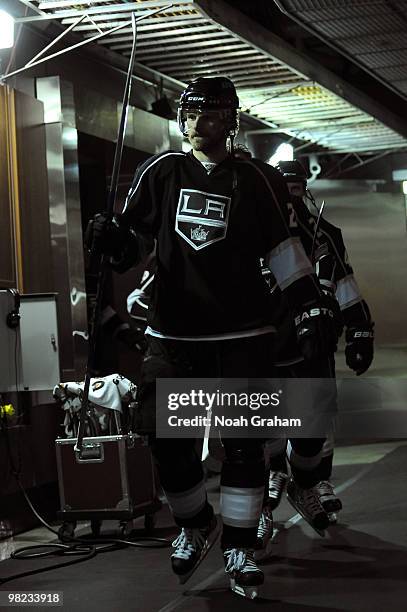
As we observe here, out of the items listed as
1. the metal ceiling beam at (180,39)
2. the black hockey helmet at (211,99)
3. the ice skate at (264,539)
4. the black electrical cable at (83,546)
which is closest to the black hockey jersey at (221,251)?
the black hockey helmet at (211,99)

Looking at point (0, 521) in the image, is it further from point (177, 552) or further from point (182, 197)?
point (182, 197)

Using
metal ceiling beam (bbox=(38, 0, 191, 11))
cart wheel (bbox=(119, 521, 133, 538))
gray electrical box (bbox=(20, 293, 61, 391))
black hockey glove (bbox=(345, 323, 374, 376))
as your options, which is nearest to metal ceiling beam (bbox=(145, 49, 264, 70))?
metal ceiling beam (bbox=(38, 0, 191, 11))

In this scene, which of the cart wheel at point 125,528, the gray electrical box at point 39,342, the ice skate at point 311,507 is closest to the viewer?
the ice skate at point 311,507

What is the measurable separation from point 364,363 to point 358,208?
8078mm

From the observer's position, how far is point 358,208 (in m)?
13.1

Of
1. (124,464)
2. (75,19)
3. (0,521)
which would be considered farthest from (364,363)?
(75,19)

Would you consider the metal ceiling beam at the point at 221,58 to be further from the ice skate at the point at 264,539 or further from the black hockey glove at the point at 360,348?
the ice skate at the point at 264,539

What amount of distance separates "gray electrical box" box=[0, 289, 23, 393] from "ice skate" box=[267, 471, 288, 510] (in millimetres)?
1474

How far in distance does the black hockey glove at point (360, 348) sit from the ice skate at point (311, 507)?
0.62m

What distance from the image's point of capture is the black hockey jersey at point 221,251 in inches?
160

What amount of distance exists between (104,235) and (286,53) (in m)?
4.53

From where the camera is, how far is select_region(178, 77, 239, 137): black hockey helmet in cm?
422

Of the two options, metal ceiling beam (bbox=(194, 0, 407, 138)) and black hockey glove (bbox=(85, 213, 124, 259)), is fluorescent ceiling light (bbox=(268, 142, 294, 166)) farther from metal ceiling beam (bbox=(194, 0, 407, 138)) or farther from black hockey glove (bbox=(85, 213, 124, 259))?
black hockey glove (bbox=(85, 213, 124, 259))

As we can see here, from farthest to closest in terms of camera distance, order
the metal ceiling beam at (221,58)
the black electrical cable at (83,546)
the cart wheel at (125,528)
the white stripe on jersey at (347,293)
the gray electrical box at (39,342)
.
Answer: the metal ceiling beam at (221,58)
the gray electrical box at (39,342)
the cart wheel at (125,528)
the white stripe on jersey at (347,293)
the black electrical cable at (83,546)
